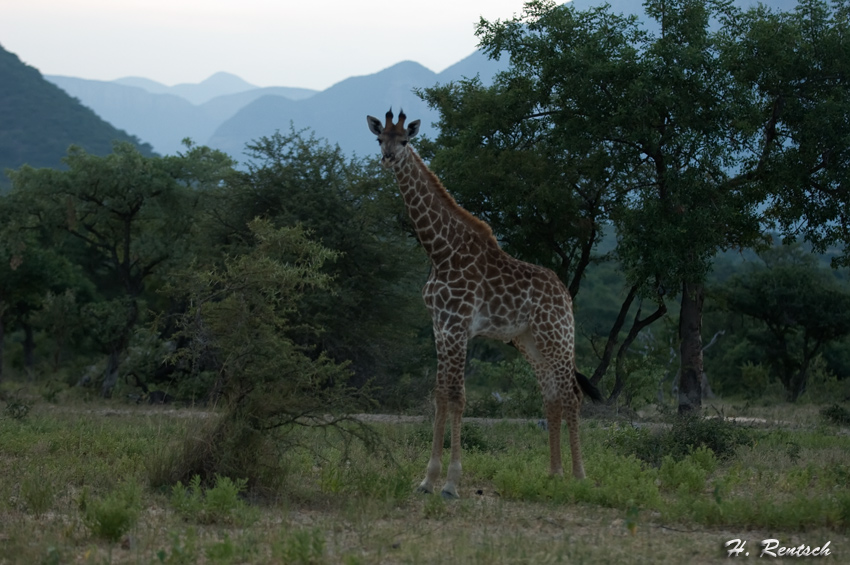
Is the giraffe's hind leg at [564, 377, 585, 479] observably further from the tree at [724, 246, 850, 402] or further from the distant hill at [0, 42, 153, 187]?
the distant hill at [0, 42, 153, 187]

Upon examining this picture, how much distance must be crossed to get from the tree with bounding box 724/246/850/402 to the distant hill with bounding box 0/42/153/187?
56.2 meters

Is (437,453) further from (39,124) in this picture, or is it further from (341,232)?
(39,124)

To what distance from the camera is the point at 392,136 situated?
372 inches

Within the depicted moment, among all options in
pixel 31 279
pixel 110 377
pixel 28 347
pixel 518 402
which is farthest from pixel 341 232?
pixel 28 347

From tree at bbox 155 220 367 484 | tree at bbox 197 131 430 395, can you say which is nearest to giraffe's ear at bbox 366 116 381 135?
tree at bbox 155 220 367 484

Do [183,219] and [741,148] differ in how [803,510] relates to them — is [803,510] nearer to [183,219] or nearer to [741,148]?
[741,148]

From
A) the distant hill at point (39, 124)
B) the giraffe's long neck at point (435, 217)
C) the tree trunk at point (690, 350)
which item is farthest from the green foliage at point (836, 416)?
the distant hill at point (39, 124)

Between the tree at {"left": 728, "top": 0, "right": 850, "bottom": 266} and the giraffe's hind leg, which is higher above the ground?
the tree at {"left": 728, "top": 0, "right": 850, "bottom": 266}

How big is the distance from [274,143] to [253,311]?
586 inches

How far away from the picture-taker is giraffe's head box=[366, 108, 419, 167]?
9445 mm

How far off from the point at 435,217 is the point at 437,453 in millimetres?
2312

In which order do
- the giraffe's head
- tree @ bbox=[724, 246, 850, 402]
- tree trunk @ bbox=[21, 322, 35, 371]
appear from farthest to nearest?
tree trunk @ bbox=[21, 322, 35, 371]
tree @ bbox=[724, 246, 850, 402]
the giraffe's head

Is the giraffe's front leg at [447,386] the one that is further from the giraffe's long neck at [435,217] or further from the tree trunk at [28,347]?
the tree trunk at [28,347]

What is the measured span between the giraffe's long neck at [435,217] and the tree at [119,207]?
17840 mm
